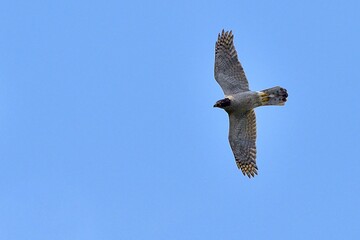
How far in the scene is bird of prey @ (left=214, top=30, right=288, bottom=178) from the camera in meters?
28.9

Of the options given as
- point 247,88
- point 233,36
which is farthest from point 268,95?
point 233,36

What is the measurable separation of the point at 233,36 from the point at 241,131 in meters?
3.96

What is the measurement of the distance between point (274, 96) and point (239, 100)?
1424mm

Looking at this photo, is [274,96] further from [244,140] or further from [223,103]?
[244,140]

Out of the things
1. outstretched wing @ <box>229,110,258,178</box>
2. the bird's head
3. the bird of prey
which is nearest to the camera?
the bird of prey

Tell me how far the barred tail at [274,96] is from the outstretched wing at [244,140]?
936 mm

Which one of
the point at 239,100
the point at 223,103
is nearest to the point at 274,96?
the point at 239,100

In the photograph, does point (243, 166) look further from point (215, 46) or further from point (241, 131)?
point (215, 46)

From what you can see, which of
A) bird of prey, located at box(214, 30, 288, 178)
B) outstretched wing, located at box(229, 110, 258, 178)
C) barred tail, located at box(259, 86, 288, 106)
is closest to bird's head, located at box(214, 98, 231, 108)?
bird of prey, located at box(214, 30, 288, 178)

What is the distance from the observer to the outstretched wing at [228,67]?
95.6 ft

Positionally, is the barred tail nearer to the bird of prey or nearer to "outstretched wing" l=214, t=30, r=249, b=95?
the bird of prey

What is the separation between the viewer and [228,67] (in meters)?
29.2

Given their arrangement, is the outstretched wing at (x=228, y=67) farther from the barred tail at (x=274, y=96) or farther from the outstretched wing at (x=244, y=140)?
the outstretched wing at (x=244, y=140)

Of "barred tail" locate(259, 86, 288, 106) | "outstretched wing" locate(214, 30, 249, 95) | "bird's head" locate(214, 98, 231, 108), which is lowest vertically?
"barred tail" locate(259, 86, 288, 106)
